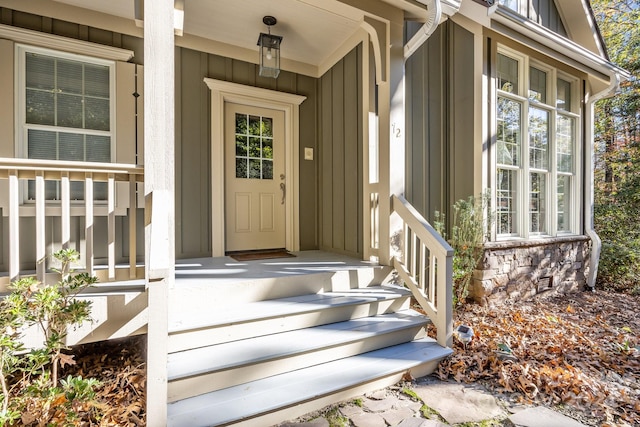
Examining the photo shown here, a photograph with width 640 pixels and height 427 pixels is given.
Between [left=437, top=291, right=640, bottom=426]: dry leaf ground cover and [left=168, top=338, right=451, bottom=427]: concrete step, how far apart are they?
1.03 feet

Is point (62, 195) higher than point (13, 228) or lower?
higher

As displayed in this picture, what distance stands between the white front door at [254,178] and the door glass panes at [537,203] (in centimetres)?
336

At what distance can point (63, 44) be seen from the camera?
285cm

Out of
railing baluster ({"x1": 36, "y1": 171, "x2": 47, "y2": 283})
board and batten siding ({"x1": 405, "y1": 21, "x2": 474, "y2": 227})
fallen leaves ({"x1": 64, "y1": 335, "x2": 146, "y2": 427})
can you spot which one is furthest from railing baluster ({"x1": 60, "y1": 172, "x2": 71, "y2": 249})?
board and batten siding ({"x1": 405, "y1": 21, "x2": 474, "y2": 227})

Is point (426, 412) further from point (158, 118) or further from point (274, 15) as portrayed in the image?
point (274, 15)

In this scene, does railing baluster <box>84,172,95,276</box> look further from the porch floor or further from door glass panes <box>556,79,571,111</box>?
door glass panes <box>556,79,571,111</box>

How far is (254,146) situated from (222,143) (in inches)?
17.7

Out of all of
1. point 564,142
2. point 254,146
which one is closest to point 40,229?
point 254,146

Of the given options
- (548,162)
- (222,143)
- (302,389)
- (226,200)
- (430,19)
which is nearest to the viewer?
(302,389)

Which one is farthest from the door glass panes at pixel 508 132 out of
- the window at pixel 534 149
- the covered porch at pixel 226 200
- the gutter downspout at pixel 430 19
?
the gutter downspout at pixel 430 19

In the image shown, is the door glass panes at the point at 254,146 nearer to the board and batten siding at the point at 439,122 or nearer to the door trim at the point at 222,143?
the door trim at the point at 222,143

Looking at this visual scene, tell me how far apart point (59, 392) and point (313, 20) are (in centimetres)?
354

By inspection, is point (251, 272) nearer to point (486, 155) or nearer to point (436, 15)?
point (436, 15)

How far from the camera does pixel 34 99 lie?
2.81 meters
